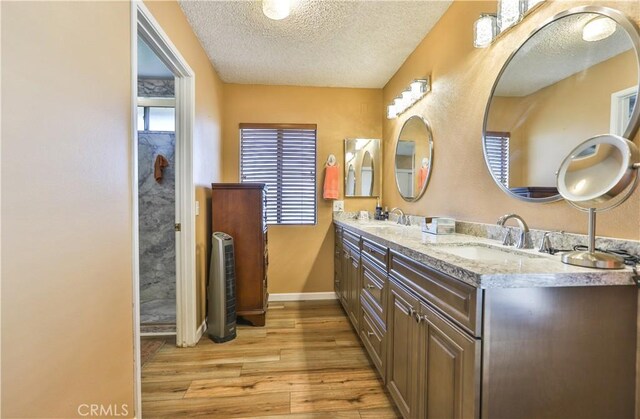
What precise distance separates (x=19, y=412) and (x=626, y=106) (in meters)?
2.17

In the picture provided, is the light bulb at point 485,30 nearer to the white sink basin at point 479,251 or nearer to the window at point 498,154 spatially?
the window at point 498,154

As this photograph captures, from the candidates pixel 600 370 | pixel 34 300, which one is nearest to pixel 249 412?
pixel 34 300

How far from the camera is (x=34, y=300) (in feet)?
2.67

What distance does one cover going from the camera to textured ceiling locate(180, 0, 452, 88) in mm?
A: 1980

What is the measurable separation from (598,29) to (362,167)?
2414 mm

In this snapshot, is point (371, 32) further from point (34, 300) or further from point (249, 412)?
point (249, 412)

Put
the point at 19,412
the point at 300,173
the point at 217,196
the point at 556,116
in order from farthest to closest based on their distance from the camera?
the point at 300,173, the point at 217,196, the point at 556,116, the point at 19,412

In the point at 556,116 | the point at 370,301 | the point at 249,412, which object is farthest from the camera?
the point at 370,301

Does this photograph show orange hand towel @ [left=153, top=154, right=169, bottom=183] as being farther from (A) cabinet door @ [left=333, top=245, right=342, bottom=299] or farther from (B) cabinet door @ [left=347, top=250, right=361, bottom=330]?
(B) cabinet door @ [left=347, top=250, right=361, bottom=330]

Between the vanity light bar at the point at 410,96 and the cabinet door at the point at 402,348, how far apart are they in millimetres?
1724

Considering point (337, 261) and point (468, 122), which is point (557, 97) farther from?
point (337, 261)

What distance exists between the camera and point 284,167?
3.34 metres

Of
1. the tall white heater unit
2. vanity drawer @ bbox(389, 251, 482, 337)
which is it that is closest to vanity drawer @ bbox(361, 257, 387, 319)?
vanity drawer @ bbox(389, 251, 482, 337)

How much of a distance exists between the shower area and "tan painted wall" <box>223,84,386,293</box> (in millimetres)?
706
